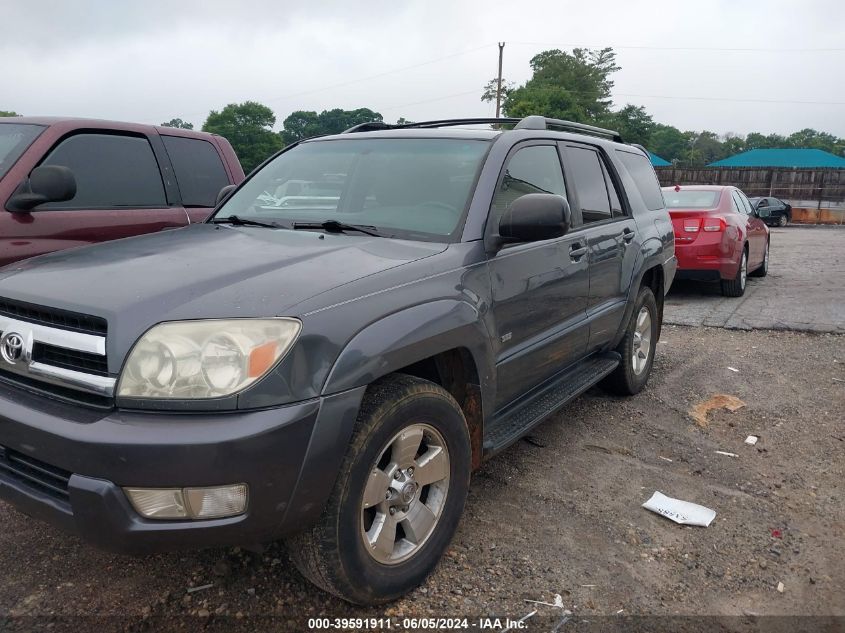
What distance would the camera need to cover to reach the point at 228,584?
263 centimetres

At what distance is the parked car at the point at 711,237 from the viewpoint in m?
8.59

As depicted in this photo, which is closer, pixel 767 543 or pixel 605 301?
pixel 767 543

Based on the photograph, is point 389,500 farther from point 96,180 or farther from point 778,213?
point 778,213

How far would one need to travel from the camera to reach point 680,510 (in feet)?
10.9

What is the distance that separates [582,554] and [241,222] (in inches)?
88.0

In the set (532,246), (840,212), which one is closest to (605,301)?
(532,246)

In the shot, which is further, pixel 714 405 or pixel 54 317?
pixel 714 405

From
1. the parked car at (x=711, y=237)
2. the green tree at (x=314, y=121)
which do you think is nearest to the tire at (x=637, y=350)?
the parked car at (x=711, y=237)

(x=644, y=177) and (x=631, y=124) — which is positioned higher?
(x=631, y=124)

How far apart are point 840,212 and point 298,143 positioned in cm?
2724

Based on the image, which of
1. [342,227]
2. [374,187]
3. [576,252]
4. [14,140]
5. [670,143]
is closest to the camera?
[342,227]

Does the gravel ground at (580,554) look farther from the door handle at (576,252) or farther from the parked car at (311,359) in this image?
the door handle at (576,252)

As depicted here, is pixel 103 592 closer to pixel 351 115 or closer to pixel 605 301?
pixel 605 301

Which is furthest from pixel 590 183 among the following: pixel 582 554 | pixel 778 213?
pixel 778 213
